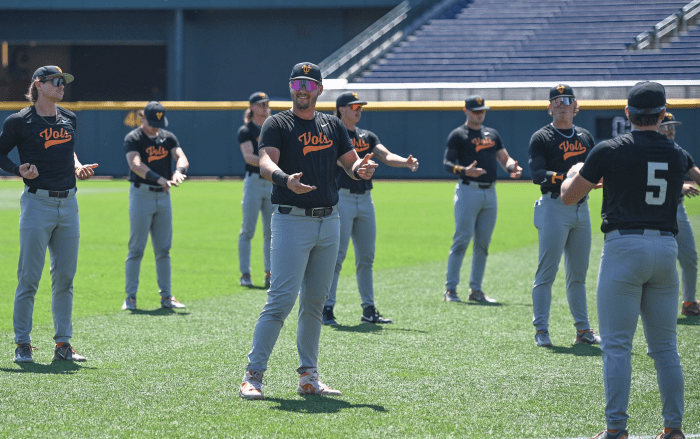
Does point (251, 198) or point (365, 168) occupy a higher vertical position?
point (365, 168)

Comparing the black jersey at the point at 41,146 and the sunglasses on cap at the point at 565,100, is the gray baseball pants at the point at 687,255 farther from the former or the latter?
the black jersey at the point at 41,146

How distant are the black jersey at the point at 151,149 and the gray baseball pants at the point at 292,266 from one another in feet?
12.9

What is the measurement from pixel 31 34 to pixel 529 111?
26.3 meters

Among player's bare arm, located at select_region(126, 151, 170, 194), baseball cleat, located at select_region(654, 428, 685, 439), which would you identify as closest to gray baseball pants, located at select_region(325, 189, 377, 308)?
player's bare arm, located at select_region(126, 151, 170, 194)

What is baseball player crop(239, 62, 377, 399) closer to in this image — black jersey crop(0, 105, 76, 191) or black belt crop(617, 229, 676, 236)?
black belt crop(617, 229, 676, 236)

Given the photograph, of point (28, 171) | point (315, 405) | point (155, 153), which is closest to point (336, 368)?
point (315, 405)

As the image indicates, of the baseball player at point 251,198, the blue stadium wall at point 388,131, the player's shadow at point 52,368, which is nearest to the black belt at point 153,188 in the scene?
the baseball player at point 251,198

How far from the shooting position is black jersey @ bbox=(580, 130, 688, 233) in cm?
447

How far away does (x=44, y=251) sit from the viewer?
664 centimetres

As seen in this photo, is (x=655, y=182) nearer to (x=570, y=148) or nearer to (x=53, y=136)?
(x=570, y=148)

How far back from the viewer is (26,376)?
240 inches

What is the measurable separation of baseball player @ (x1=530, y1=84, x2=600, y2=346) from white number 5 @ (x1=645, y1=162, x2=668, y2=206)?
262 centimetres

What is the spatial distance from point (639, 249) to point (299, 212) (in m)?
2.21

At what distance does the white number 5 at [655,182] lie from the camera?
14.7 feet
